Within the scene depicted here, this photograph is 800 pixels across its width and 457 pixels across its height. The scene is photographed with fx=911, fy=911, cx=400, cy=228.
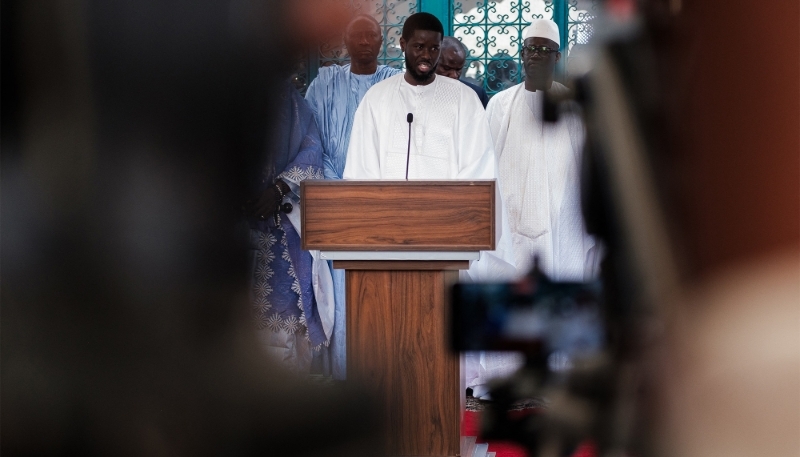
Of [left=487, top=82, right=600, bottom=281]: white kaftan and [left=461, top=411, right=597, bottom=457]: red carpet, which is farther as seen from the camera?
[left=487, top=82, right=600, bottom=281]: white kaftan

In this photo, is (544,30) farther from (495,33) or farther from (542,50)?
(495,33)

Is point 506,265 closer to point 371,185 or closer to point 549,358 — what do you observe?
point 371,185

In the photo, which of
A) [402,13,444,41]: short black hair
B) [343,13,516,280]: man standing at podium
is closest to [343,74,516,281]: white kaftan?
[343,13,516,280]: man standing at podium

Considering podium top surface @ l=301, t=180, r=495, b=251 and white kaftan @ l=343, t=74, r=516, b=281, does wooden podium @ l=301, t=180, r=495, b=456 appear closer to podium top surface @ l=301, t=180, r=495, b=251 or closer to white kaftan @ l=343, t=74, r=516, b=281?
podium top surface @ l=301, t=180, r=495, b=251

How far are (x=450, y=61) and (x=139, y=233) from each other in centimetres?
310

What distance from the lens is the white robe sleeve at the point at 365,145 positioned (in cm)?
280

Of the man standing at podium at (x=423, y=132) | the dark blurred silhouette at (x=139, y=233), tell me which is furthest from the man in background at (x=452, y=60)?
the dark blurred silhouette at (x=139, y=233)

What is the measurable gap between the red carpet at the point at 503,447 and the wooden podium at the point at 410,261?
0.17m

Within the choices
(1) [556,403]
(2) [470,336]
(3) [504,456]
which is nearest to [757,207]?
(1) [556,403]

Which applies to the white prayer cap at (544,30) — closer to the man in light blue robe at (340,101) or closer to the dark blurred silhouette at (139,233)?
the man in light blue robe at (340,101)

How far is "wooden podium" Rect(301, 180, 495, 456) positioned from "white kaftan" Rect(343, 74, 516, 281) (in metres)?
0.73

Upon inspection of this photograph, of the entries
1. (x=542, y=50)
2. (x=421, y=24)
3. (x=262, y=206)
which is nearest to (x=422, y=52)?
(x=421, y=24)

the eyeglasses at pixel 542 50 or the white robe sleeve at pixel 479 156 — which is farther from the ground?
the eyeglasses at pixel 542 50

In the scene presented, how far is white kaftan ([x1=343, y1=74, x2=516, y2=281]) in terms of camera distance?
9.33 ft
